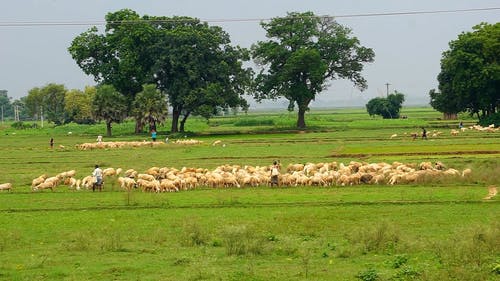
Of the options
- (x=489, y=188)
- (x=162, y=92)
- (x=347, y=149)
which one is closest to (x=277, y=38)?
(x=162, y=92)

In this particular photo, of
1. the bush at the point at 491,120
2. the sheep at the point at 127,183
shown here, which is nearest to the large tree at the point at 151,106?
the bush at the point at 491,120

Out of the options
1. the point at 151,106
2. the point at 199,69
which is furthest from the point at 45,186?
the point at 199,69

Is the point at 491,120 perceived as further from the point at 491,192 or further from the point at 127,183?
the point at 127,183

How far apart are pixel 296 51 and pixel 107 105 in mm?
22344

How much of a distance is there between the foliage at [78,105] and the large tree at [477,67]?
65794 millimetres

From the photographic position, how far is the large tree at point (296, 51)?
83.8 meters

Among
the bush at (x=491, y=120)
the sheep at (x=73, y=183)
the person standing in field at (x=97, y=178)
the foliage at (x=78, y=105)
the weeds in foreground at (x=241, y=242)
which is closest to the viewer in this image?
the weeds in foreground at (x=241, y=242)

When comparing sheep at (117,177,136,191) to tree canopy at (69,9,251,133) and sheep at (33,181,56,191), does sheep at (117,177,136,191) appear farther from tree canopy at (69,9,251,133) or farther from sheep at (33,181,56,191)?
tree canopy at (69,9,251,133)

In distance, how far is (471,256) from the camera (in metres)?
14.4

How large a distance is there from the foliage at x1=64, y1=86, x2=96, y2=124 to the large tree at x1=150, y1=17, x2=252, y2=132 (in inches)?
1627

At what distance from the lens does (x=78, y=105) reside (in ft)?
400

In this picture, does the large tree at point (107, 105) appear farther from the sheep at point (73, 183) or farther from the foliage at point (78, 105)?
the sheep at point (73, 183)

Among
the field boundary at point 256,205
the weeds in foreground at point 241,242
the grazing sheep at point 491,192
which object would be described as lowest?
the field boundary at point 256,205

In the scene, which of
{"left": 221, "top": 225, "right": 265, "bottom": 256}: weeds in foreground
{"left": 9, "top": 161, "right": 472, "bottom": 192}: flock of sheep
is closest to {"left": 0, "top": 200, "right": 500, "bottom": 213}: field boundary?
{"left": 9, "top": 161, "right": 472, "bottom": 192}: flock of sheep
